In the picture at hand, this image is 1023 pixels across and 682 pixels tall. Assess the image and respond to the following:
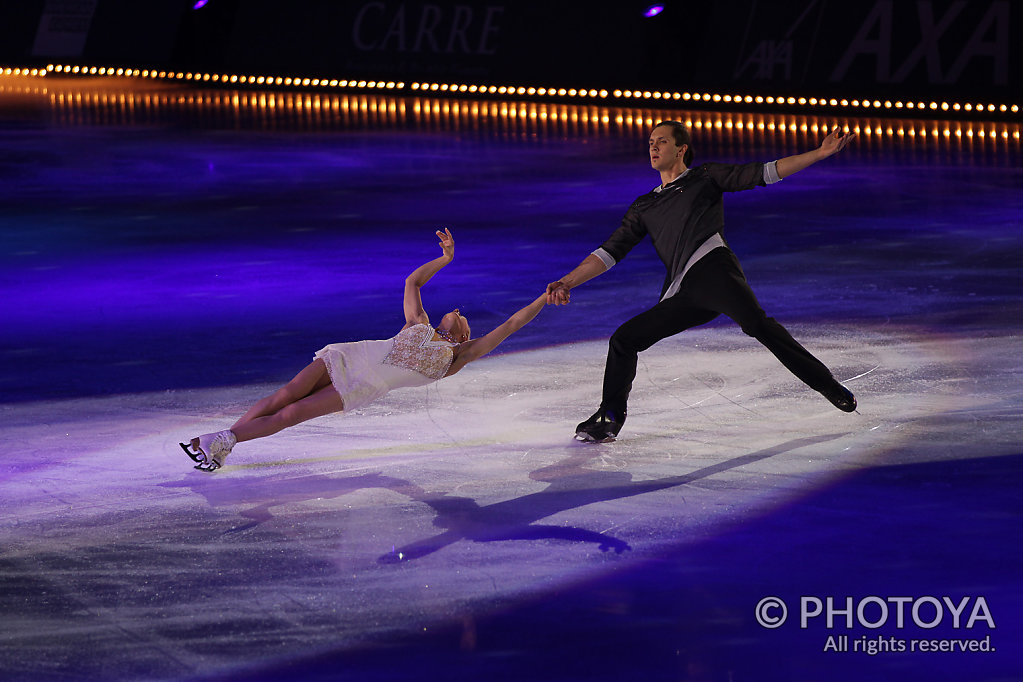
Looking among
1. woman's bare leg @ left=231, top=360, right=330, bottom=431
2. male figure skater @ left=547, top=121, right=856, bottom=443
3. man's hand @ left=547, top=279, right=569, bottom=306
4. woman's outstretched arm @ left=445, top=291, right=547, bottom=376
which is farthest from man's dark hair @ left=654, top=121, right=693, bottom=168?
woman's bare leg @ left=231, top=360, right=330, bottom=431

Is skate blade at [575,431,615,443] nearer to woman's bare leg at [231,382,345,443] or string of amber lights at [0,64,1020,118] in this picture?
woman's bare leg at [231,382,345,443]

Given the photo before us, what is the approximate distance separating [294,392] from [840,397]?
243 centimetres

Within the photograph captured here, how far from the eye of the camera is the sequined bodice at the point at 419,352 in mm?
6062

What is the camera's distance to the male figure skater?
252 inches

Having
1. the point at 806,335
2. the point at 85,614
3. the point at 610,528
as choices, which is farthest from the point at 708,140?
the point at 85,614

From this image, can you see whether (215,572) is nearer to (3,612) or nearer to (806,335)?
(3,612)

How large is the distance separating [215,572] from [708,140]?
12433 millimetres

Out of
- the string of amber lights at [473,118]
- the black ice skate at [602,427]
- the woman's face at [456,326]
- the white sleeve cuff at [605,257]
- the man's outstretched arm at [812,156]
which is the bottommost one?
the black ice skate at [602,427]

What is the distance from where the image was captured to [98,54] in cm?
2472

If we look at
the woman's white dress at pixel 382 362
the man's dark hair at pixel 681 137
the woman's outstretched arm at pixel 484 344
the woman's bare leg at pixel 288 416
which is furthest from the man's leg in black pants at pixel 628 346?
the woman's bare leg at pixel 288 416

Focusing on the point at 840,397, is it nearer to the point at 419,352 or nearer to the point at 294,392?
the point at 419,352

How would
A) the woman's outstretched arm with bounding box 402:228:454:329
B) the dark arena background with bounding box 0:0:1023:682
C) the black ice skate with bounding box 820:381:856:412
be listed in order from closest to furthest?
1. the dark arena background with bounding box 0:0:1023:682
2. the woman's outstretched arm with bounding box 402:228:454:329
3. the black ice skate with bounding box 820:381:856:412

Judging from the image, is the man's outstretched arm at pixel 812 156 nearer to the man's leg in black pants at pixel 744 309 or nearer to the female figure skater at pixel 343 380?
the man's leg in black pants at pixel 744 309

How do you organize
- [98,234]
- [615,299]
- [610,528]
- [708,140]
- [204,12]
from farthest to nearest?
[204,12]
[708,140]
[98,234]
[615,299]
[610,528]
